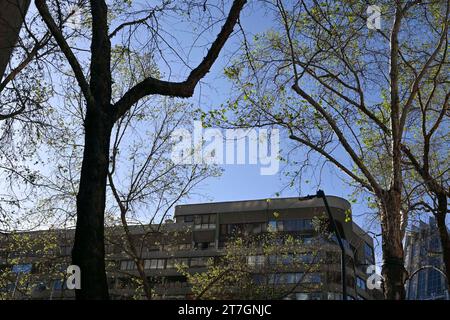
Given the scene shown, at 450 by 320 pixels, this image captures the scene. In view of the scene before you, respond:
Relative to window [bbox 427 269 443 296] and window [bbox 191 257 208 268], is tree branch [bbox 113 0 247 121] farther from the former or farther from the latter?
window [bbox 191 257 208 268]

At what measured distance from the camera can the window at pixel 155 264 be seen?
50000 millimetres

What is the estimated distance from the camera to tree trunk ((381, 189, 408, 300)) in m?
8.95

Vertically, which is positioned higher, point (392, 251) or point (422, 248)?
point (422, 248)

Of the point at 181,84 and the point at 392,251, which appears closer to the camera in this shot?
the point at 181,84

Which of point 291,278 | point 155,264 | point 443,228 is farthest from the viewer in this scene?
point 155,264

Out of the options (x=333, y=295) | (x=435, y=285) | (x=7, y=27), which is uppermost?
(x=7, y=27)

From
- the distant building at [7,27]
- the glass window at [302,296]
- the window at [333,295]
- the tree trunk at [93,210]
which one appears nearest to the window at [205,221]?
the glass window at [302,296]

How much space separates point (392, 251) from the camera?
938 cm

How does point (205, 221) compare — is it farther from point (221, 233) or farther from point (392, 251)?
point (392, 251)

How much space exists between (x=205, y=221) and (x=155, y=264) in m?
7.87

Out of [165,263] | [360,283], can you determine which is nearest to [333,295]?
[360,283]
